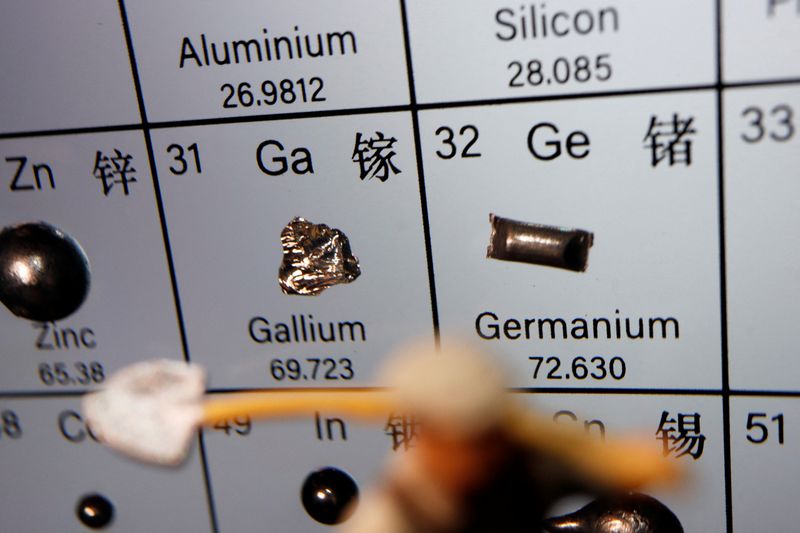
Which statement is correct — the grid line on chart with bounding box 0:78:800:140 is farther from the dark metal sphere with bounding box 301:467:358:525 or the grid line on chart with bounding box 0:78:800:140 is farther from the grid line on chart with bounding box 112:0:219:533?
the dark metal sphere with bounding box 301:467:358:525

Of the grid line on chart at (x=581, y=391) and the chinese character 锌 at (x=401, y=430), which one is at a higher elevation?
the grid line on chart at (x=581, y=391)

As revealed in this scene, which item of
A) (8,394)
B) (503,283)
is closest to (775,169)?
(503,283)

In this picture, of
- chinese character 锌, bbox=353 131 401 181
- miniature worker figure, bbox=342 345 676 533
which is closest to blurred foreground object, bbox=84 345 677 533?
miniature worker figure, bbox=342 345 676 533

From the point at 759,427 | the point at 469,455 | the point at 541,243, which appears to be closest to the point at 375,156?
the point at 541,243

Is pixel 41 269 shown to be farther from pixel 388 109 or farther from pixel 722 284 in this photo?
pixel 722 284

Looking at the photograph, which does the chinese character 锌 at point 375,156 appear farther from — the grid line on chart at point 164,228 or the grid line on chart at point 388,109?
the grid line on chart at point 164,228

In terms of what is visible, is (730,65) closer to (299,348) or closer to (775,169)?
(775,169)

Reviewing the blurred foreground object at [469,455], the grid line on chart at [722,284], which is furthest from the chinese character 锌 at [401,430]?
the grid line on chart at [722,284]
